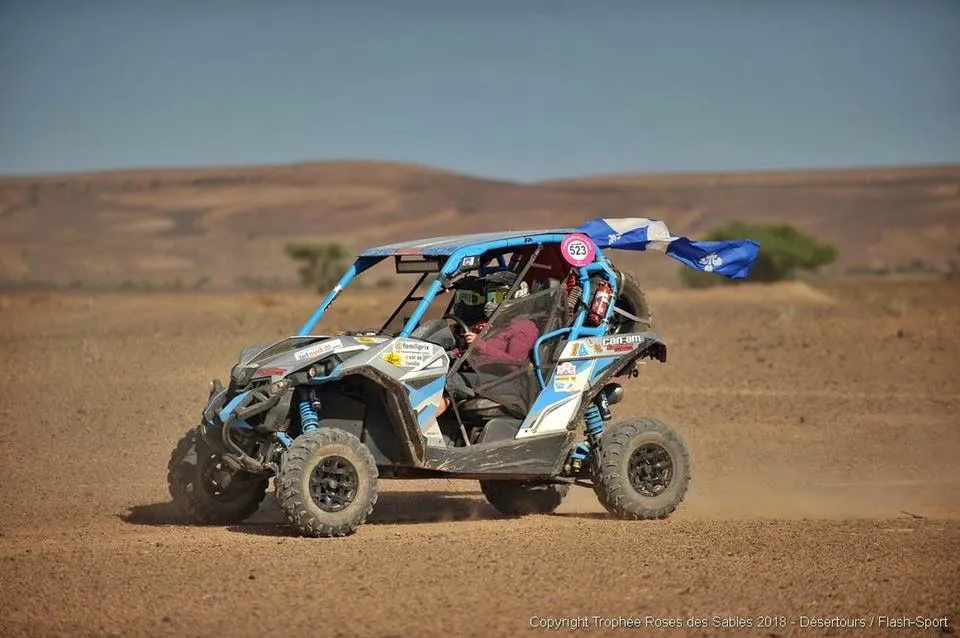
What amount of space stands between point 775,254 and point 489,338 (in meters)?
45.9

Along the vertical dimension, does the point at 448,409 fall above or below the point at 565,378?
below

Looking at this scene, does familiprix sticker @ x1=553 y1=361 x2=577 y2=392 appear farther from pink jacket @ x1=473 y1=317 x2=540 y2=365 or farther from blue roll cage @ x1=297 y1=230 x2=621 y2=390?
pink jacket @ x1=473 y1=317 x2=540 y2=365

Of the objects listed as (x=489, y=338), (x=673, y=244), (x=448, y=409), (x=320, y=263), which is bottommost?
(x=448, y=409)

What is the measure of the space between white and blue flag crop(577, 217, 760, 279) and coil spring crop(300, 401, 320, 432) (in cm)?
297

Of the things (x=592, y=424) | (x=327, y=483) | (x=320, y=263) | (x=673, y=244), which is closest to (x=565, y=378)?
(x=592, y=424)

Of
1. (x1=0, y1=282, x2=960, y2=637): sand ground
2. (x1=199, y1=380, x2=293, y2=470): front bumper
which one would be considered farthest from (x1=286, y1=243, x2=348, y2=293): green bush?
(x1=199, y1=380, x2=293, y2=470): front bumper

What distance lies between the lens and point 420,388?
37.0 feet

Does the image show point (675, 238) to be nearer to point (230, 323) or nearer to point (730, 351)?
point (730, 351)

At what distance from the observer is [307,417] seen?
11.2 metres

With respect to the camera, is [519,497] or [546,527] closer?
[546,527]

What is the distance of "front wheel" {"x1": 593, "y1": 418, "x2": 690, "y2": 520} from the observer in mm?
12055

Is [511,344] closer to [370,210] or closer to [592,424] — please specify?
[592,424]

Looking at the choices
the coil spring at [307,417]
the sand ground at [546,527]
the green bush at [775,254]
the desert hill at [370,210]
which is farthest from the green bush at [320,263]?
the coil spring at [307,417]

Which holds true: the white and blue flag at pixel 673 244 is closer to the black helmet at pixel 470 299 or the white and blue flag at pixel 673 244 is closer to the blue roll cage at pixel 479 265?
the blue roll cage at pixel 479 265
